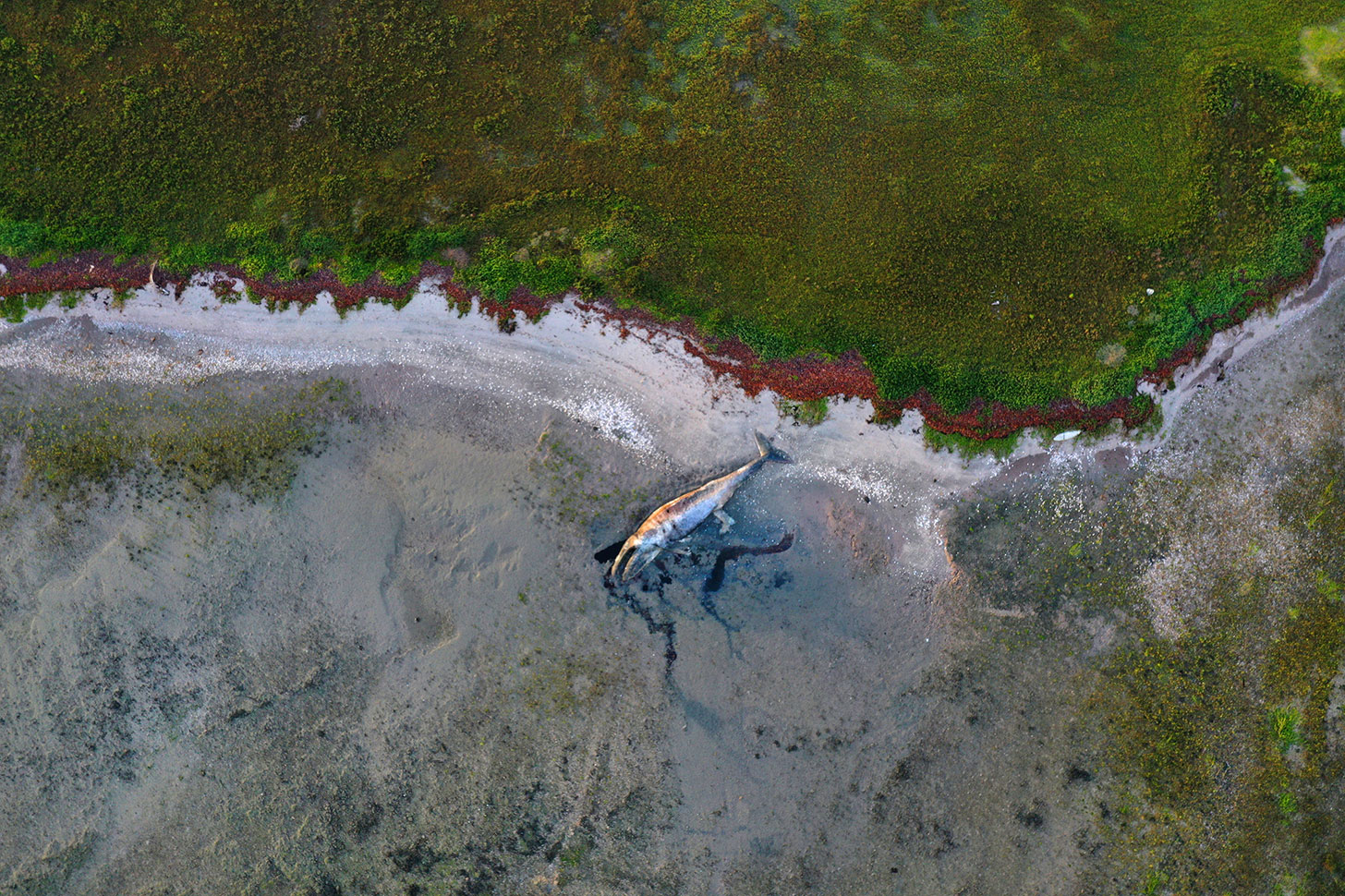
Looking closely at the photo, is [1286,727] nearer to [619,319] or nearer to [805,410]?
[805,410]

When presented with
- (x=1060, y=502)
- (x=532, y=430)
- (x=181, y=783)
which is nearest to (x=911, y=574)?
(x=1060, y=502)

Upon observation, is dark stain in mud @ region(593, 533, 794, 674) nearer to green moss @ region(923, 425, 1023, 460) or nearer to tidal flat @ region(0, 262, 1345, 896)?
tidal flat @ region(0, 262, 1345, 896)

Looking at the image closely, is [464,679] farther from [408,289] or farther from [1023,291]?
[1023,291]

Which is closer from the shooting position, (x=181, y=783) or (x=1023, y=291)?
(x=181, y=783)

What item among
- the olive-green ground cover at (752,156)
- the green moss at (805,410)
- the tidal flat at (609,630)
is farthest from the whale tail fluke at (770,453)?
the olive-green ground cover at (752,156)

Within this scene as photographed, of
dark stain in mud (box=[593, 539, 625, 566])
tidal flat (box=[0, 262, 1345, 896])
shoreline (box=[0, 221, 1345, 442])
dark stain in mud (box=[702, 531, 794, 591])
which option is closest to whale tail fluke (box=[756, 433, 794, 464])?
tidal flat (box=[0, 262, 1345, 896])

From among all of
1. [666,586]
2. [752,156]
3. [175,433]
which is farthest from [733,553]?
[175,433]
